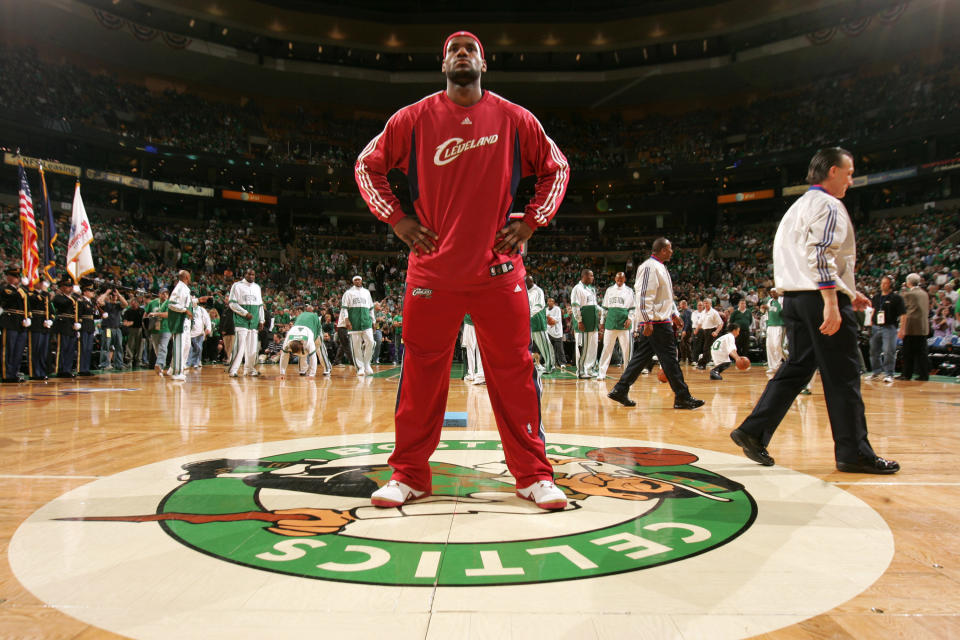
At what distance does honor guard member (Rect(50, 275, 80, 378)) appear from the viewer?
401 inches

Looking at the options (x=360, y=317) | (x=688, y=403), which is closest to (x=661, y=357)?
(x=688, y=403)

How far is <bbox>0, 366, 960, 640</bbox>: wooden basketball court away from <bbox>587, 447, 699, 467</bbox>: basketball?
0.31m

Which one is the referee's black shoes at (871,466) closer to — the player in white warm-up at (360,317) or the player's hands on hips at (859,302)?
the player's hands on hips at (859,302)

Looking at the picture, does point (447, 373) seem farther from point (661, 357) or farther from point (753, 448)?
point (661, 357)

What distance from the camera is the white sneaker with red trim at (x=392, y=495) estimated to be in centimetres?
229

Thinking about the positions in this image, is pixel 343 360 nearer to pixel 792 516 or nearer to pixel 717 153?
pixel 792 516

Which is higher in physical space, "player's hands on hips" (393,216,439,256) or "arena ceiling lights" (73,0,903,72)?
"arena ceiling lights" (73,0,903,72)

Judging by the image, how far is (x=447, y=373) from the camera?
2.53m

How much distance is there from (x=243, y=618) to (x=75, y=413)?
5099mm

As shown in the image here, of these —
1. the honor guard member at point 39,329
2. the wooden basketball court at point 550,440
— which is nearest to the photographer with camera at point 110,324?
the honor guard member at point 39,329

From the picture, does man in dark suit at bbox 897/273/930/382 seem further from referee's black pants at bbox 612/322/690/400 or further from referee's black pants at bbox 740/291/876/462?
referee's black pants at bbox 740/291/876/462

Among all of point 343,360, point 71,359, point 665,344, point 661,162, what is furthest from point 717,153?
point 71,359

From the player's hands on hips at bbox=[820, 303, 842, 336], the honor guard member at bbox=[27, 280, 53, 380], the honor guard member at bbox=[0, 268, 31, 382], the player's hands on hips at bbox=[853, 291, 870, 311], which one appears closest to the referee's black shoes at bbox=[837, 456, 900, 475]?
the player's hands on hips at bbox=[820, 303, 842, 336]

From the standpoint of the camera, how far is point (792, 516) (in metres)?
2.21
